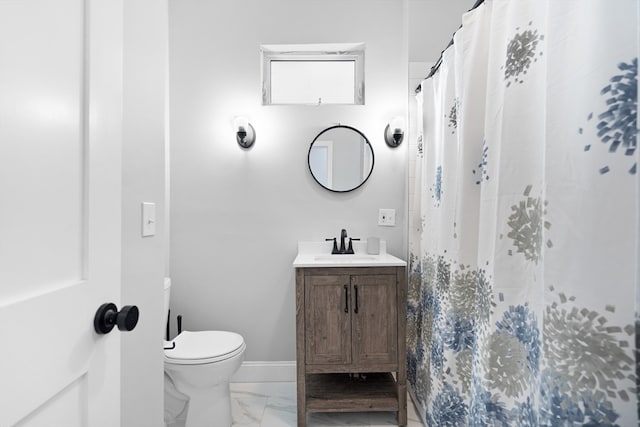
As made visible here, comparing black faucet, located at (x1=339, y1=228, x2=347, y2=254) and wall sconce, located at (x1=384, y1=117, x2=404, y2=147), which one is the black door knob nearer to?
black faucet, located at (x1=339, y1=228, x2=347, y2=254)

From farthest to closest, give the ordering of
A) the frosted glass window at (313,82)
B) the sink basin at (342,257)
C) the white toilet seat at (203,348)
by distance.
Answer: the frosted glass window at (313,82) → the sink basin at (342,257) → the white toilet seat at (203,348)

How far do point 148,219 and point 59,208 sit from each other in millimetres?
534

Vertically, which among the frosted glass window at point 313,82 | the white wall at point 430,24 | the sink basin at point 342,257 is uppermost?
the white wall at point 430,24

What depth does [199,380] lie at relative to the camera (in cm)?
162

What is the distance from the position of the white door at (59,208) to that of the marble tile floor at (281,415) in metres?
1.34

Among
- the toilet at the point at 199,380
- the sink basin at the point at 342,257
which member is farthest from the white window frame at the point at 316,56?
the toilet at the point at 199,380

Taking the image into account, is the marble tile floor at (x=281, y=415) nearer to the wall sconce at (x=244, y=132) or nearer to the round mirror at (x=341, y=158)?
the round mirror at (x=341, y=158)

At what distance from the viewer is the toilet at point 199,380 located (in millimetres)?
1611

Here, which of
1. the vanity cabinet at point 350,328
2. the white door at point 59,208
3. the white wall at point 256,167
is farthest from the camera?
the white wall at point 256,167

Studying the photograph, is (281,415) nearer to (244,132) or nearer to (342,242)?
(342,242)

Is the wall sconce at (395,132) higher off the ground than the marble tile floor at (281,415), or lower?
higher

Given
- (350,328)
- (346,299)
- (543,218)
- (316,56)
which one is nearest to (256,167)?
(316,56)

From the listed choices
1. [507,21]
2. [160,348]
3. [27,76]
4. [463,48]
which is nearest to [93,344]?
[27,76]

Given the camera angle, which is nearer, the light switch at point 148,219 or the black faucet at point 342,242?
the light switch at point 148,219
